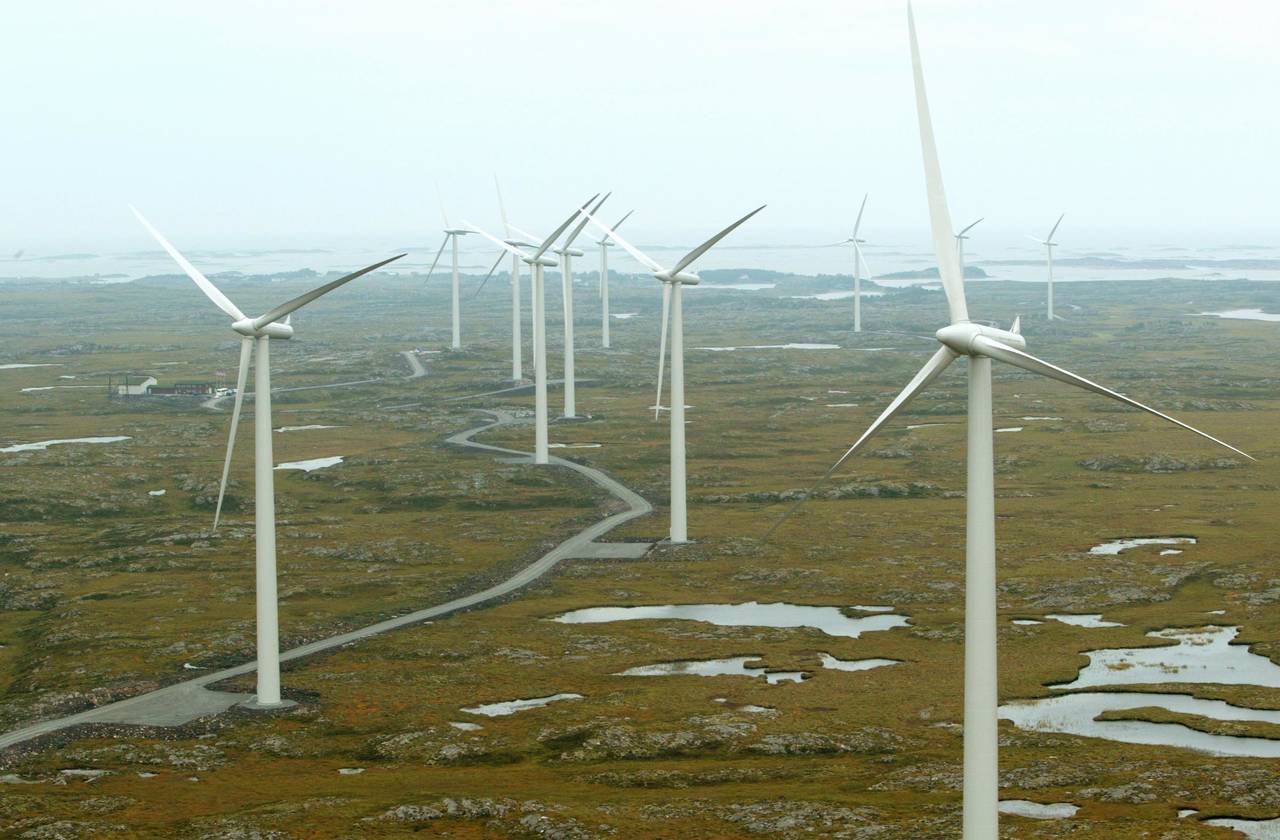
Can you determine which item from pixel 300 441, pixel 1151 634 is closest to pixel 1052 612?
pixel 1151 634

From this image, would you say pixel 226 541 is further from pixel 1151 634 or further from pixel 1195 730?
pixel 1195 730

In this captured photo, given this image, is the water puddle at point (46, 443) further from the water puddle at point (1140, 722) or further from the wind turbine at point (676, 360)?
the water puddle at point (1140, 722)

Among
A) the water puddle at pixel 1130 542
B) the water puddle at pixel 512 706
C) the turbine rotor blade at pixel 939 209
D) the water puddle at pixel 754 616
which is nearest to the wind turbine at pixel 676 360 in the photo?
the water puddle at pixel 754 616

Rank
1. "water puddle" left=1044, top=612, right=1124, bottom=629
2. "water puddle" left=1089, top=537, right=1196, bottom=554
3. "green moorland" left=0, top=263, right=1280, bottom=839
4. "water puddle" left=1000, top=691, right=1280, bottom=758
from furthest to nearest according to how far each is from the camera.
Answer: "water puddle" left=1089, top=537, right=1196, bottom=554 < "water puddle" left=1044, top=612, right=1124, bottom=629 < "water puddle" left=1000, top=691, right=1280, bottom=758 < "green moorland" left=0, top=263, right=1280, bottom=839

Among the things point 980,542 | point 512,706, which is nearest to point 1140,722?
point 512,706

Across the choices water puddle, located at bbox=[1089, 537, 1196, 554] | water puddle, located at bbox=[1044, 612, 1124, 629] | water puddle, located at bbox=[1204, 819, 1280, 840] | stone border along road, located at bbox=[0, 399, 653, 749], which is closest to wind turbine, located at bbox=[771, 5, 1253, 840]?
water puddle, located at bbox=[1204, 819, 1280, 840]

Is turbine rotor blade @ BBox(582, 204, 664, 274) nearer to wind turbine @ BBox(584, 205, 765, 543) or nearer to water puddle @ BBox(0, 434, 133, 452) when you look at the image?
wind turbine @ BBox(584, 205, 765, 543)
